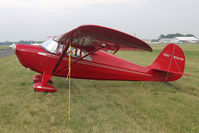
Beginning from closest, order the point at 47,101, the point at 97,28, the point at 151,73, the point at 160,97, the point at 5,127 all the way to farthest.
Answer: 1. the point at 5,127
2. the point at 97,28
3. the point at 47,101
4. the point at 160,97
5. the point at 151,73

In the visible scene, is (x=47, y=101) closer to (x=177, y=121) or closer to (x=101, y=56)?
(x=101, y=56)

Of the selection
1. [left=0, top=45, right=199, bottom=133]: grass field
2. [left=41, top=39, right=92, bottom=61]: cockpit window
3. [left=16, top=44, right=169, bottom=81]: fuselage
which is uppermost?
[left=41, top=39, right=92, bottom=61]: cockpit window

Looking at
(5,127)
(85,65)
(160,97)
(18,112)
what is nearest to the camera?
(5,127)

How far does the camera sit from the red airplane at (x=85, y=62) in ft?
16.3

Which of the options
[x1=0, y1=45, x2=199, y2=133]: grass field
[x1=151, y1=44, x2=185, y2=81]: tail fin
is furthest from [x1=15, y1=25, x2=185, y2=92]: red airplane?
[x1=0, y1=45, x2=199, y2=133]: grass field

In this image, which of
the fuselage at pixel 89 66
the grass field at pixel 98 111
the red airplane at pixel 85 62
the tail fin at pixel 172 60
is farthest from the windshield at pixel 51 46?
the tail fin at pixel 172 60

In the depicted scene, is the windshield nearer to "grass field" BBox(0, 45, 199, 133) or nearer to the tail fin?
"grass field" BBox(0, 45, 199, 133)

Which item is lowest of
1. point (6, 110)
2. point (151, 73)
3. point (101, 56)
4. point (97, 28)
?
point (6, 110)

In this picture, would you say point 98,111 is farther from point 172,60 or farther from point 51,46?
point 172,60

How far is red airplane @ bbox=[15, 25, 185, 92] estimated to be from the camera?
4977 millimetres

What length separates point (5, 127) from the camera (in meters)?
2.89

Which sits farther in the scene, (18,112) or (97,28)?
(18,112)

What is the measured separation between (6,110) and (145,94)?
4459mm

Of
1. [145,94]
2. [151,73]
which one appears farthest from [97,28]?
[151,73]
